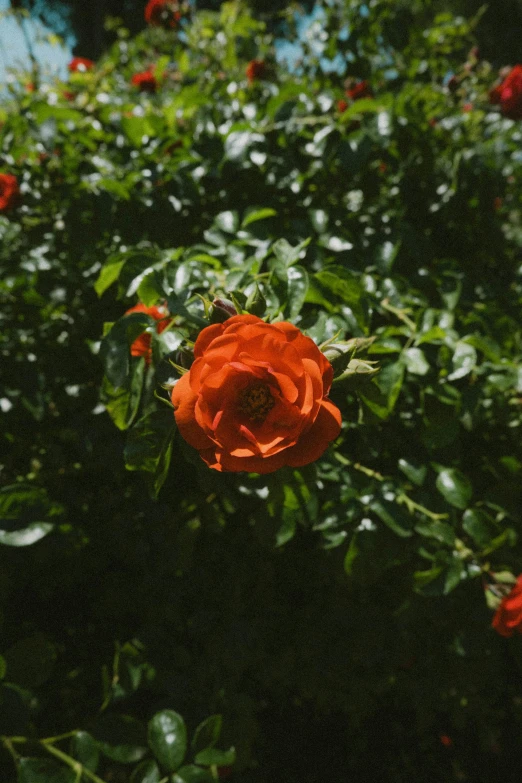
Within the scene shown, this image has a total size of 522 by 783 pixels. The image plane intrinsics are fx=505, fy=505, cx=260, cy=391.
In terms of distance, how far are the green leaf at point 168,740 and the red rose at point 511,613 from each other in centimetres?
79

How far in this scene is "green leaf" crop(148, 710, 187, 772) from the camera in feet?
3.79

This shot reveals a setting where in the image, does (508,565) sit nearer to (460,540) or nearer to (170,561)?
(460,540)

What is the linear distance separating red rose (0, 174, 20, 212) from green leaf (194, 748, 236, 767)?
1828mm

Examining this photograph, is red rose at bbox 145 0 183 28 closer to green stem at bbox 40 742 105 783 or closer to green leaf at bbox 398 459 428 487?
green leaf at bbox 398 459 428 487

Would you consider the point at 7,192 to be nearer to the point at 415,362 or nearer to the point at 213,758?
the point at 415,362

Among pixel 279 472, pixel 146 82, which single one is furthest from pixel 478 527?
pixel 146 82

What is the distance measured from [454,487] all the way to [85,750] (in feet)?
3.52

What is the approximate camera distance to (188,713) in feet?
5.31

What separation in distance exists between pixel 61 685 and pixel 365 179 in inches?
91.5

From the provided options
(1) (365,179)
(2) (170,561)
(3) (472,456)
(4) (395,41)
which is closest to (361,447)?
(3) (472,456)

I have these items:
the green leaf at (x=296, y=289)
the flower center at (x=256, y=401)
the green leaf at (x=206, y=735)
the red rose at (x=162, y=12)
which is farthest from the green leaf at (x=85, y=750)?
the red rose at (x=162, y=12)

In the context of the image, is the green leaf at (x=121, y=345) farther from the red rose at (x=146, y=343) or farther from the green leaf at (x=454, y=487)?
the green leaf at (x=454, y=487)

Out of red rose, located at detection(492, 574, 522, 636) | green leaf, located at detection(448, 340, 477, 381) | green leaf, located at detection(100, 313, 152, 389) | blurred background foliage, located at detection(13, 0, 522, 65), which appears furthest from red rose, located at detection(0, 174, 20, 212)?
blurred background foliage, located at detection(13, 0, 522, 65)

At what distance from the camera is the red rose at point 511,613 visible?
116cm
